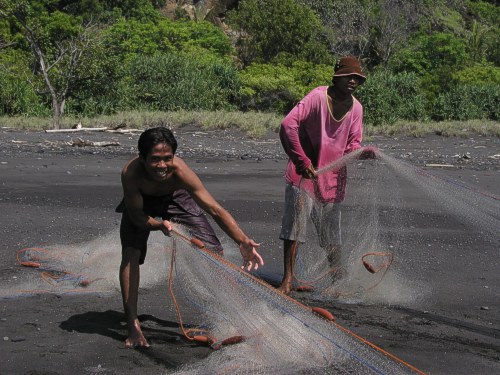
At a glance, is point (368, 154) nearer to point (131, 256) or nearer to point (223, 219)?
point (223, 219)

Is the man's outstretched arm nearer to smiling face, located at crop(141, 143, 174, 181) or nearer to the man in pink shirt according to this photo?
smiling face, located at crop(141, 143, 174, 181)

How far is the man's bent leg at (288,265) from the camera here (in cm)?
634

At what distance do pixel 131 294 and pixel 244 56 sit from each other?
115 ft

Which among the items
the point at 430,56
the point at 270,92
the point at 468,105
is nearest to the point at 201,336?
the point at 468,105

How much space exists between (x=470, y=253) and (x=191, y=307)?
3.19m

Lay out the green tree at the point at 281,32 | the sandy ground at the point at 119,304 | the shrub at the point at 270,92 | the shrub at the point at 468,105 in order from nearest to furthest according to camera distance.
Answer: the sandy ground at the point at 119,304 < the shrub at the point at 468,105 < the shrub at the point at 270,92 < the green tree at the point at 281,32

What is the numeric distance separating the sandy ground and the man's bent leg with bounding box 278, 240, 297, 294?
0.12 meters

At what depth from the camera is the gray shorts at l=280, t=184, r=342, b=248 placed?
641 centimetres

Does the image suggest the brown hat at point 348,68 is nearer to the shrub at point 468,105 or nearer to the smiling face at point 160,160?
the smiling face at point 160,160

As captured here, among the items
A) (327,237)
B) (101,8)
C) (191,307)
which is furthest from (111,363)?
(101,8)

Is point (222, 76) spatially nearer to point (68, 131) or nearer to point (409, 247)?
point (68, 131)

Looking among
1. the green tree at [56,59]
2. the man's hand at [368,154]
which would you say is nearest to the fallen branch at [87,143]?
the green tree at [56,59]

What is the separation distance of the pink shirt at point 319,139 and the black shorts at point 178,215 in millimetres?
1034

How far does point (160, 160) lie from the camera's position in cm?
487
